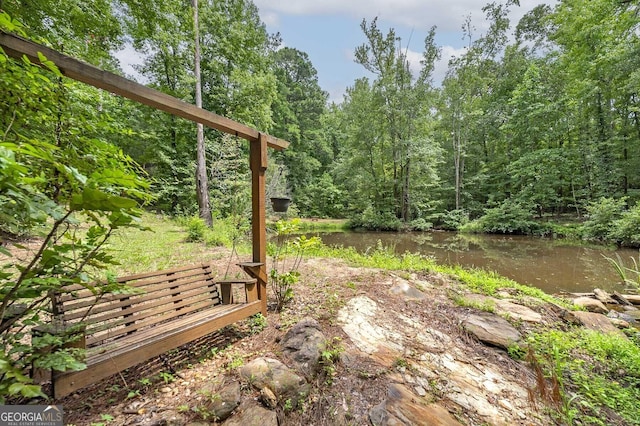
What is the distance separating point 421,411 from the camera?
68.5 inches

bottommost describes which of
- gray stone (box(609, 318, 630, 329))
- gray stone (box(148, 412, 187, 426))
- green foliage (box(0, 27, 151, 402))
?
gray stone (box(609, 318, 630, 329))

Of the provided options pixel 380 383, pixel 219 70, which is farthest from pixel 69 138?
pixel 219 70

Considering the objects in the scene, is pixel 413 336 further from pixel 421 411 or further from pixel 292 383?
pixel 292 383

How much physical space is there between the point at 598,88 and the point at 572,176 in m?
3.52

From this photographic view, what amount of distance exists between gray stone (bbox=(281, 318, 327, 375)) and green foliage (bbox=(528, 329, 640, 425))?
1.79m

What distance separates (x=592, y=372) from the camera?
240 centimetres

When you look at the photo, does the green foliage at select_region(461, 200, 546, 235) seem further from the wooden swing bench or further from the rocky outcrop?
the wooden swing bench

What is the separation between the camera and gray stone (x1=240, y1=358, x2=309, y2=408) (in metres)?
1.74

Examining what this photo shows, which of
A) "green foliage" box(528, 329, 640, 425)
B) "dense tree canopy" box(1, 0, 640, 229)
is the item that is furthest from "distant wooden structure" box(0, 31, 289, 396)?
"dense tree canopy" box(1, 0, 640, 229)

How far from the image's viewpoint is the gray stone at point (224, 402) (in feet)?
5.04

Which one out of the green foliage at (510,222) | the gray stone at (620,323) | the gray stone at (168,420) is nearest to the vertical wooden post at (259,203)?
the gray stone at (168,420)

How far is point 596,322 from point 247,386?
13.6ft

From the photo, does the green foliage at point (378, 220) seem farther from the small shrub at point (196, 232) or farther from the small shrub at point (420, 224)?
the small shrub at point (196, 232)

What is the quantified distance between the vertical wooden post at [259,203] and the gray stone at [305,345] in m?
0.57
